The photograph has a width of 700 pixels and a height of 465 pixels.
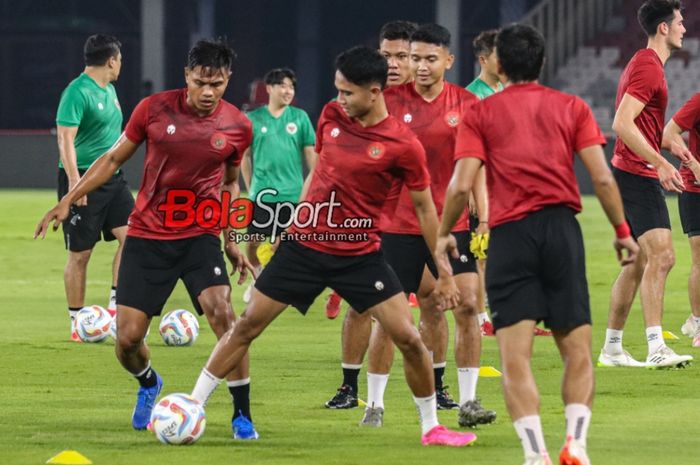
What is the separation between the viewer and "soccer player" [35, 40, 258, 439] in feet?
28.6

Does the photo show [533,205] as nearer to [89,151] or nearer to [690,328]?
[690,328]

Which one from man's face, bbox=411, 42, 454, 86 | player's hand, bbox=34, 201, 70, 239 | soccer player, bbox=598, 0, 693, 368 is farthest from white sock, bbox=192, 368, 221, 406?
soccer player, bbox=598, 0, 693, 368

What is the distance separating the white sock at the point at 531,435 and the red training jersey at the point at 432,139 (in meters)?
2.39

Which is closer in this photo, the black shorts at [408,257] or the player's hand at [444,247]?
the player's hand at [444,247]

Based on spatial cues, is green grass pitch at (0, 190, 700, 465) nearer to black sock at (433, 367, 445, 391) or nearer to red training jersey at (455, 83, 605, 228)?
black sock at (433, 367, 445, 391)

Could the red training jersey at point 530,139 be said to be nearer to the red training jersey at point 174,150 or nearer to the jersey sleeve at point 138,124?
the red training jersey at point 174,150

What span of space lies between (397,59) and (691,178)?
380cm

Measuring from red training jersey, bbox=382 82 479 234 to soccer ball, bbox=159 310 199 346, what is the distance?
12.5 feet

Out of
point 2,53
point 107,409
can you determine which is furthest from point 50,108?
point 107,409

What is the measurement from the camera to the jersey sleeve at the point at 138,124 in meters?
8.73

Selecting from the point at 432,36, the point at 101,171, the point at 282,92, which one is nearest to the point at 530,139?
the point at 432,36

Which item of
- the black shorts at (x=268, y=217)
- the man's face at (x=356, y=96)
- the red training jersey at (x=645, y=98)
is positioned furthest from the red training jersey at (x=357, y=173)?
the black shorts at (x=268, y=217)

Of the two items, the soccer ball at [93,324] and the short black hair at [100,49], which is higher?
A: the short black hair at [100,49]

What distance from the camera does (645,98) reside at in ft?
36.5
